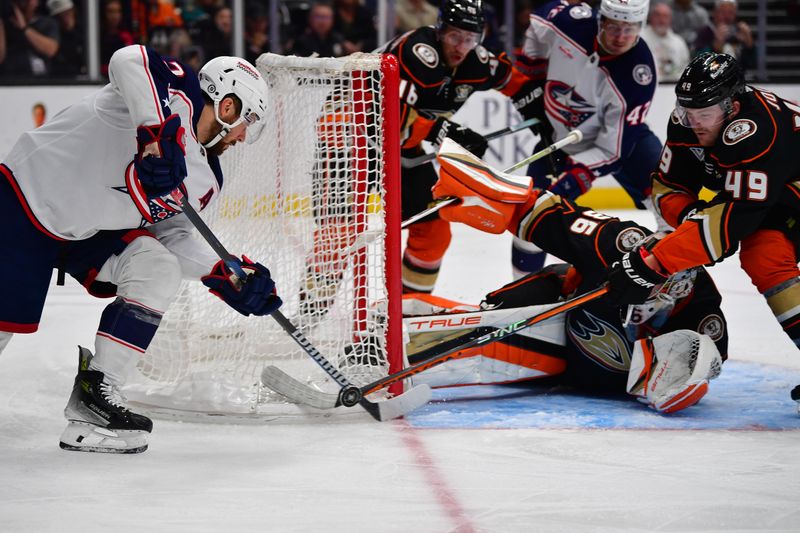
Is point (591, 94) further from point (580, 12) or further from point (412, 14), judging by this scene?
point (412, 14)

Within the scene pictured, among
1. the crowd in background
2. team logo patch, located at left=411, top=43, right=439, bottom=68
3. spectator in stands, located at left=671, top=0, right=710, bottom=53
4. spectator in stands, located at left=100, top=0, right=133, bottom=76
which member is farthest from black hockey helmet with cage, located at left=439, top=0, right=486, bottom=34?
spectator in stands, located at left=671, top=0, right=710, bottom=53

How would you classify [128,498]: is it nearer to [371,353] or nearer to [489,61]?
[371,353]

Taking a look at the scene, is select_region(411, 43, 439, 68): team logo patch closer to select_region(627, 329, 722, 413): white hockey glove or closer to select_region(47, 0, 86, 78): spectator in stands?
select_region(627, 329, 722, 413): white hockey glove

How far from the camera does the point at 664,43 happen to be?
22.3 ft

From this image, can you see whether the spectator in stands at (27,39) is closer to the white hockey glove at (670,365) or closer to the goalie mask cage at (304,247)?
the goalie mask cage at (304,247)

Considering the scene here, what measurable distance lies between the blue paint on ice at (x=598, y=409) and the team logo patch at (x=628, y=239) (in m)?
0.40

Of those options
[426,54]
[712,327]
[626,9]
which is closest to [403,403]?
[712,327]

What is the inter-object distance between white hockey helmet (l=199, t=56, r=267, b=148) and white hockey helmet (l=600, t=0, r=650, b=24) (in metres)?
1.65

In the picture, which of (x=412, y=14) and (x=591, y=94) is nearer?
(x=591, y=94)

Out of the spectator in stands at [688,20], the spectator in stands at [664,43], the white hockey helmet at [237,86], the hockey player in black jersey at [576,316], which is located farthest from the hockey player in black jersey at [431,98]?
the spectator in stands at [688,20]

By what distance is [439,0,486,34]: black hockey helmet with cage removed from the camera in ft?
11.6

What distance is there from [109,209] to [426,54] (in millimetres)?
1571

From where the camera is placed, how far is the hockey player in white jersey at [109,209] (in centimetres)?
231

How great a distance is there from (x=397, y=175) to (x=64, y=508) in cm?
115
